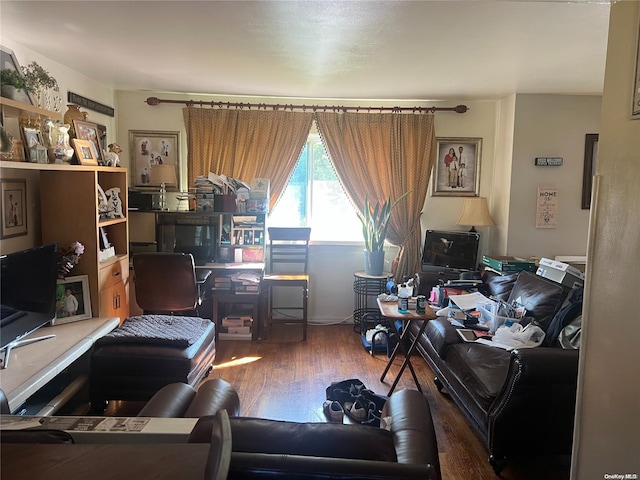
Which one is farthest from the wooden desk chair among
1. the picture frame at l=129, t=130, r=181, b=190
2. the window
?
the picture frame at l=129, t=130, r=181, b=190

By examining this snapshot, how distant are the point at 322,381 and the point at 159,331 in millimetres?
1255

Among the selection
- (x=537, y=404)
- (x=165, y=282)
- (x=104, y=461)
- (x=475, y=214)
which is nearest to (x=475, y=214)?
(x=475, y=214)

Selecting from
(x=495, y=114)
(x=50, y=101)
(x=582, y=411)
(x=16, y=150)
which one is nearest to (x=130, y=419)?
(x=582, y=411)

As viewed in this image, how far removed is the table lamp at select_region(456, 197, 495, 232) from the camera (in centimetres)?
451

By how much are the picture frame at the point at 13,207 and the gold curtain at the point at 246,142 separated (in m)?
1.78

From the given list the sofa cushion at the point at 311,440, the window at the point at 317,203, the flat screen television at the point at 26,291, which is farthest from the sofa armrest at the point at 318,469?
the window at the point at 317,203

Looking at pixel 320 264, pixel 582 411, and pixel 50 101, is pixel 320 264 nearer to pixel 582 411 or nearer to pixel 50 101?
pixel 50 101

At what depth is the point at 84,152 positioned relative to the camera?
314 cm

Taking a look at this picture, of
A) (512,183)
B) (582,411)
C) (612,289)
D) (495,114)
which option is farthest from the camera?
(495,114)

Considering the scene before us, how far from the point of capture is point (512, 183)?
440 centimetres

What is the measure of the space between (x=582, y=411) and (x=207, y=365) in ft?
8.05

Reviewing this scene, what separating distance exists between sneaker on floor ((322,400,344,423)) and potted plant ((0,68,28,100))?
246 centimetres

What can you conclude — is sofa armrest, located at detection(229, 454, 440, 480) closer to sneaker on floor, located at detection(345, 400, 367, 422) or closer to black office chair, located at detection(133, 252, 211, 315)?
sneaker on floor, located at detection(345, 400, 367, 422)

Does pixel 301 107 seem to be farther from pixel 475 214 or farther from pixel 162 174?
pixel 475 214
